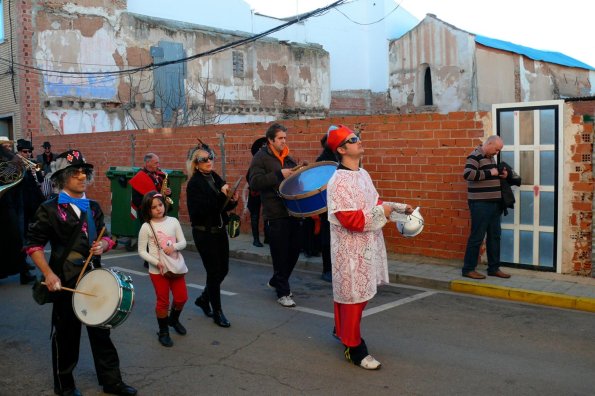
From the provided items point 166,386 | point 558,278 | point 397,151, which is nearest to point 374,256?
point 166,386

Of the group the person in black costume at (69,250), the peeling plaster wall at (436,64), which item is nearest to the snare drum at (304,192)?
the person in black costume at (69,250)

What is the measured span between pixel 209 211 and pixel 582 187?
15.8 ft

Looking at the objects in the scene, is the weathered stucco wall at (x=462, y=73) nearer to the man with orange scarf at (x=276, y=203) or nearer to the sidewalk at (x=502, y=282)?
the sidewalk at (x=502, y=282)

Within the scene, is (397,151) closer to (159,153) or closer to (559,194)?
(559,194)

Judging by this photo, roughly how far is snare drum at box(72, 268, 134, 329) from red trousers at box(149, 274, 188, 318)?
1286 mm

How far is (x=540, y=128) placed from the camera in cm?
825

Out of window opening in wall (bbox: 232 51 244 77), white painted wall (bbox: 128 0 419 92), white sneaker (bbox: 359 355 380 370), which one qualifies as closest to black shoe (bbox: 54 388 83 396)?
white sneaker (bbox: 359 355 380 370)

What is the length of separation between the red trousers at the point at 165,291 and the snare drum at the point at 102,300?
129 cm

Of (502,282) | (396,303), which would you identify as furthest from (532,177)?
(396,303)

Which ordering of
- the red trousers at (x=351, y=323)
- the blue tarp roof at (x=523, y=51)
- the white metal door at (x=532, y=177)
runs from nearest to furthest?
1. the red trousers at (x=351, y=323)
2. the white metal door at (x=532, y=177)
3. the blue tarp roof at (x=523, y=51)

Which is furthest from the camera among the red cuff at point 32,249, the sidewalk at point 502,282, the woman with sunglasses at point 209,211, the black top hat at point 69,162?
the sidewalk at point 502,282

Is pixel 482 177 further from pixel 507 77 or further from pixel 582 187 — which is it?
pixel 507 77

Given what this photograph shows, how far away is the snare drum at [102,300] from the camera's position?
419 cm

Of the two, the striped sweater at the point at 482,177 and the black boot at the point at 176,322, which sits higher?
the striped sweater at the point at 482,177
